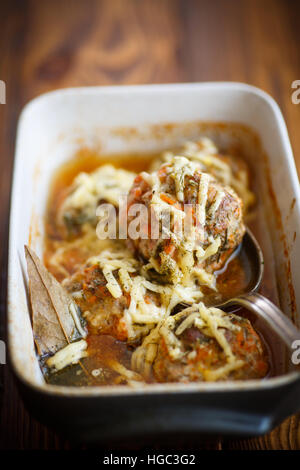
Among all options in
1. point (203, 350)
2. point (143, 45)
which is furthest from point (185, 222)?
point (143, 45)

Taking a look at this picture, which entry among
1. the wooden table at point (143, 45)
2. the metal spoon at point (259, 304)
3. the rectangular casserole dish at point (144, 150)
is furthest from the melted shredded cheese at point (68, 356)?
the wooden table at point (143, 45)

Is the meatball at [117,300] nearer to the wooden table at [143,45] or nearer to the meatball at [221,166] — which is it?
the meatball at [221,166]

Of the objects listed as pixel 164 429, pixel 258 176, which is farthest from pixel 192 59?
pixel 164 429

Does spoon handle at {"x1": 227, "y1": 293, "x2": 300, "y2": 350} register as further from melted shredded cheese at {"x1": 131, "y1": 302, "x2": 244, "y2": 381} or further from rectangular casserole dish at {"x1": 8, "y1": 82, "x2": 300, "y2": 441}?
rectangular casserole dish at {"x1": 8, "y1": 82, "x2": 300, "y2": 441}

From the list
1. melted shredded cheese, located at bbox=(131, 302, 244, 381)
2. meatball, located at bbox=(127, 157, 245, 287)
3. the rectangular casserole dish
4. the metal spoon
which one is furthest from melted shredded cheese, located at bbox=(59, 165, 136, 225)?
melted shredded cheese, located at bbox=(131, 302, 244, 381)

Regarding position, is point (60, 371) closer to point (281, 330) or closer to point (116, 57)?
point (281, 330)

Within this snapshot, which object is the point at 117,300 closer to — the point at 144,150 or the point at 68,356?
the point at 68,356
